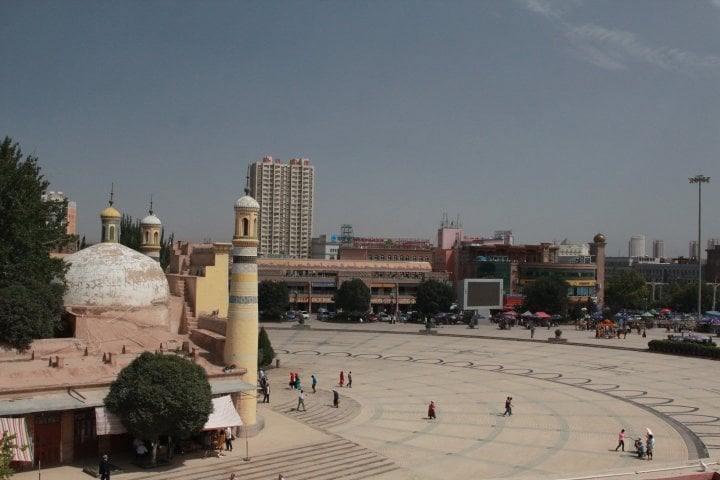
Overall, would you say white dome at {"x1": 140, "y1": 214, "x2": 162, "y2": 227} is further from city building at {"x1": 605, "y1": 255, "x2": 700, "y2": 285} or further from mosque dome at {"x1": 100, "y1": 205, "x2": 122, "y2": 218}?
city building at {"x1": 605, "y1": 255, "x2": 700, "y2": 285}

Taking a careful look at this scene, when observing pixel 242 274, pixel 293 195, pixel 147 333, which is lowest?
pixel 147 333

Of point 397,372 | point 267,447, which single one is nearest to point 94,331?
point 267,447

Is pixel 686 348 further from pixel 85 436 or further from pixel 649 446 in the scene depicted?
pixel 85 436

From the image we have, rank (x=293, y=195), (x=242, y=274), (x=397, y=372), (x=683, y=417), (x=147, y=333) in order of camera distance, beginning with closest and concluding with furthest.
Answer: (x=242, y=274) < (x=147, y=333) < (x=683, y=417) < (x=397, y=372) < (x=293, y=195)

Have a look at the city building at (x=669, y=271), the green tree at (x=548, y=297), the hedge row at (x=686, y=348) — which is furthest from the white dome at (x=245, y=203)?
the city building at (x=669, y=271)

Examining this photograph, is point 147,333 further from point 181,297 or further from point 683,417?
point 683,417

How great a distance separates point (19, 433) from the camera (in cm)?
2181

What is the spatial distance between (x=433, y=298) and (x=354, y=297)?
9146 mm

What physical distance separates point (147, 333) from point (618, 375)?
30368mm

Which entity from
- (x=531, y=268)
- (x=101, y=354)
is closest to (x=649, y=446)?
(x=101, y=354)

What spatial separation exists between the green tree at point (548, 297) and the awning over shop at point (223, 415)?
5904 centimetres

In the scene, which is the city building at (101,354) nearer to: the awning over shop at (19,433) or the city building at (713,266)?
the awning over shop at (19,433)

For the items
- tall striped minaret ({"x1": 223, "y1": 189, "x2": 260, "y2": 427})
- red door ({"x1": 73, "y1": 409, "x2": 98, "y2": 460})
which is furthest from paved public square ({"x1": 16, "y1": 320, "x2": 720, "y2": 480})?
tall striped minaret ({"x1": 223, "y1": 189, "x2": 260, "y2": 427})

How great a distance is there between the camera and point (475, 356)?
53.0m
